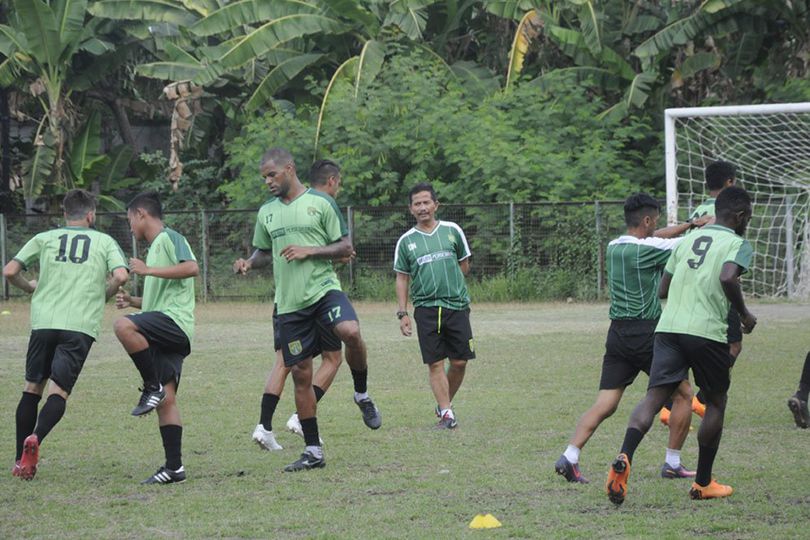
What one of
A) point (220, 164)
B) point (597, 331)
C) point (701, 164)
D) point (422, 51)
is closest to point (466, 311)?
point (597, 331)

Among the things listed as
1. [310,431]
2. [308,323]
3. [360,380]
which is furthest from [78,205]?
[360,380]

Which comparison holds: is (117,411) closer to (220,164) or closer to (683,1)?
(683,1)

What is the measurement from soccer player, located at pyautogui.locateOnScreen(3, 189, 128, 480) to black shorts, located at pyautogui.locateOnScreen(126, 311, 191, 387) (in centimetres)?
32

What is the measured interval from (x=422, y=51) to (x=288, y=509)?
23080 millimetres

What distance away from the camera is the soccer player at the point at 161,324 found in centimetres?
736

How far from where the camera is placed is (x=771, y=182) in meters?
19.6

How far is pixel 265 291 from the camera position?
25.2m

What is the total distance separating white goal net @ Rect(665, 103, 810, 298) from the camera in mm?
19312

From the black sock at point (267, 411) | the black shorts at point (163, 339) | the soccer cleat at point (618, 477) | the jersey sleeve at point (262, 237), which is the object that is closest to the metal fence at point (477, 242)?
the black sock at point (267, 411)

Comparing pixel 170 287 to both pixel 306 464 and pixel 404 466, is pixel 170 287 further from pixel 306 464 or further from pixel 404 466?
pixel 404 466

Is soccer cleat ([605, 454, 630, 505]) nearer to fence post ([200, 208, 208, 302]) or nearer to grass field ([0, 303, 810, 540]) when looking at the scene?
grass field ([0, 303, 810, 540])

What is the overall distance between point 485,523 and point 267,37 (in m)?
21.2

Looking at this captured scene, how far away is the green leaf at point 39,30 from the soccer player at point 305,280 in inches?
721

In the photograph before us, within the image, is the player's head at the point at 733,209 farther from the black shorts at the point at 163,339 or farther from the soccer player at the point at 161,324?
the black shorts at the point at 163,339
